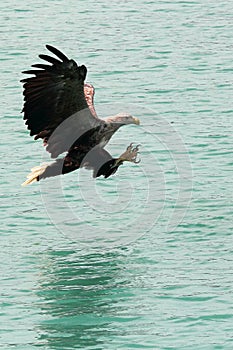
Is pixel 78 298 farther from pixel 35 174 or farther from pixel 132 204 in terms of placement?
pixel 132 204

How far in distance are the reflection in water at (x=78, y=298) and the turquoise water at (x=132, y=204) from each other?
2 cm

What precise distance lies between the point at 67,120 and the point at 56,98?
1.16 feet

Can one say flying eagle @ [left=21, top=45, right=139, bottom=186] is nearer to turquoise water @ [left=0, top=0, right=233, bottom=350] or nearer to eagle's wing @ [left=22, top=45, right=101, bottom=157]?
eagle's wing @ [left=22, top=45, right=101, bottom=157]

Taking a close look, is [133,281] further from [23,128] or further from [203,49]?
[203,49]

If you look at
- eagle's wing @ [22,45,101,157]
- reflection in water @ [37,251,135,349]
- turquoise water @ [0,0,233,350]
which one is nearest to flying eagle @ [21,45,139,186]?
eagle's wing @ [22,45,101,157]

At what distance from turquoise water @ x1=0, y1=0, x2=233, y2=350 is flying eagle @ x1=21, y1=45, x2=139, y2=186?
3.76 ft

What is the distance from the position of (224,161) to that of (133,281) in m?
3.87

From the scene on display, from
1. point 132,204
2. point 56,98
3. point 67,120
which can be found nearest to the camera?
point 56,98

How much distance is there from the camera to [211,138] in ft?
60.5

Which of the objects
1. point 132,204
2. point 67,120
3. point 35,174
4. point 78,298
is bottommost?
point 78,298

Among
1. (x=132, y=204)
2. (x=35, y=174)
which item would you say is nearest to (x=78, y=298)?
(x=35, y=174)

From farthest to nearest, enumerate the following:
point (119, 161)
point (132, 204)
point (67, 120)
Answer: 1. point (132, 204)
2. point (119, 161)
3. point (67, 120)

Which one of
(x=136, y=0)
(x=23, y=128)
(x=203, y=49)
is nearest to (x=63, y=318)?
(x=23, y=128)

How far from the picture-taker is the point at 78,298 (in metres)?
13.3
